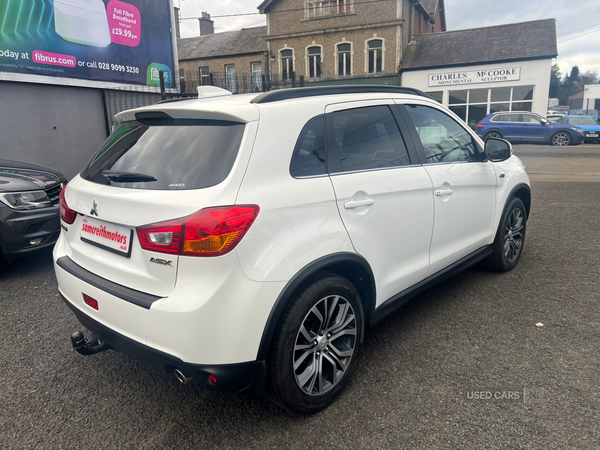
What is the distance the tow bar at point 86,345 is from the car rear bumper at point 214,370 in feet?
1.52

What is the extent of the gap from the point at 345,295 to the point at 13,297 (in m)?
3.25

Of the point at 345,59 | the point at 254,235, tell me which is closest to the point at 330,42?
the point at 345,59

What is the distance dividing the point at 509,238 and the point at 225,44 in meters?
34.7

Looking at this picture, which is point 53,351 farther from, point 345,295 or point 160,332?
point 345,295

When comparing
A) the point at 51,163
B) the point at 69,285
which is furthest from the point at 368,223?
the point at 51,163

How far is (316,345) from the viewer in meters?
2.36

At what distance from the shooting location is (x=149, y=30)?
10109mm

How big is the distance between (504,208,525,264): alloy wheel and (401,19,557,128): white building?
24922 mm

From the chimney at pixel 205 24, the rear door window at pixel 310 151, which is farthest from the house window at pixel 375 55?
the rear door window at pixel 310 151

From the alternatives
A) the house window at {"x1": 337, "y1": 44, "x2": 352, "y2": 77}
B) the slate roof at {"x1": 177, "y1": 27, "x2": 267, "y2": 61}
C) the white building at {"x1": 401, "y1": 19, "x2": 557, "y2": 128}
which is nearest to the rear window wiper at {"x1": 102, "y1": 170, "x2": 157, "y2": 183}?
the white building at {"x1": 401, "y1": 19, "x2": 557, "y2": 128}

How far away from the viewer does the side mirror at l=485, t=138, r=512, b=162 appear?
3.78 meters

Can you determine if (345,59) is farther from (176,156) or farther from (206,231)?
(206,231)

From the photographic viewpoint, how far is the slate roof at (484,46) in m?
25.8

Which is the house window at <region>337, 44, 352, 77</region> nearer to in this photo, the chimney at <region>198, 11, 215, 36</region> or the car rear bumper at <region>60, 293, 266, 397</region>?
the chimney at <region>198, 11, 215, 36</region>
